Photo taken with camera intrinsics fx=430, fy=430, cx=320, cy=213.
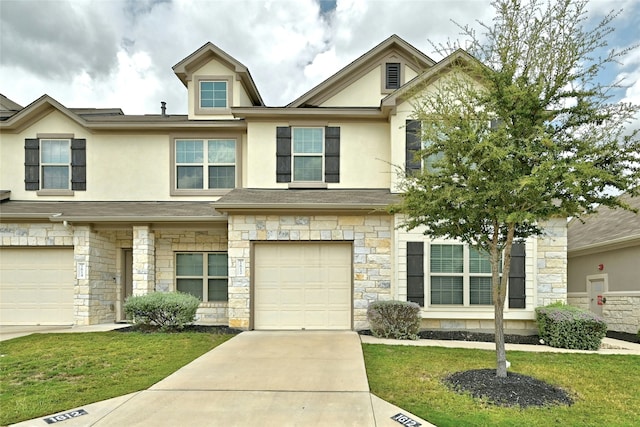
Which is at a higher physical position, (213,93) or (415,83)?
(213,93)

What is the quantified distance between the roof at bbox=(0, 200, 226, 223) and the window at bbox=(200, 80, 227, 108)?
10.2ft

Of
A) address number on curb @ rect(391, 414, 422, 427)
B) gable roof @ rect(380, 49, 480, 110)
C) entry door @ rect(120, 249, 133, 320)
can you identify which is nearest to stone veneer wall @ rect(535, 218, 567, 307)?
gable roof @ rect(380, 49, 480, 110)

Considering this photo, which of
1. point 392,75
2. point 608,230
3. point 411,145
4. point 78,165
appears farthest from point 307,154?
point 608,230

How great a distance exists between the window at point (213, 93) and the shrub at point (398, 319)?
304 inches

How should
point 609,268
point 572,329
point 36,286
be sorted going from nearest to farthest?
point 572,329 < point 36,286 < point 609,268

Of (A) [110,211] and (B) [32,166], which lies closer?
(A) [110,211]

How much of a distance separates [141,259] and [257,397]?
7784mm

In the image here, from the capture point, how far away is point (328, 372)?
21.4 feet

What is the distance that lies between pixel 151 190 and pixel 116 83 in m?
9.18

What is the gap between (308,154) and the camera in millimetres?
11891

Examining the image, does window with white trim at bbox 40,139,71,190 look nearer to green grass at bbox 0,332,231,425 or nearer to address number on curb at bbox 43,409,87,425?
green grass at bbox 0,332,231,425

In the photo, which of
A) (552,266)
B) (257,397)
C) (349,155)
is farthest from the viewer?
(349,155)

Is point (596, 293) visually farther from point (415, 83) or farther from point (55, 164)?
point (55, 164)

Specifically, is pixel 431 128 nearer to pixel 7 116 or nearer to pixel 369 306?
pixel 369 306
